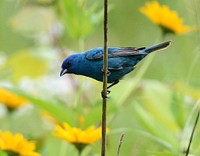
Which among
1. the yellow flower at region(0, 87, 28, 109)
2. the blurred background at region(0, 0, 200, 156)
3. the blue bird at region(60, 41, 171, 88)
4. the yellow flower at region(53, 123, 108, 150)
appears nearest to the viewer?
the blue bird at region(60, 41, 171, 88)

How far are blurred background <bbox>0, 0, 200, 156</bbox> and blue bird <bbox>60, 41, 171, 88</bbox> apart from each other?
153 millimetres

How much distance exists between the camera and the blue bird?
4.06ft

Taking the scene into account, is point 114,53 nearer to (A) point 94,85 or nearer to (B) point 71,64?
(B) point 71,64

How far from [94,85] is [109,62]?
980 mm

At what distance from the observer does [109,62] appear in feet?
4.20

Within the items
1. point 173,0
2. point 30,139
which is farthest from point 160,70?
point 30,139

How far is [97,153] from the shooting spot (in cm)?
162

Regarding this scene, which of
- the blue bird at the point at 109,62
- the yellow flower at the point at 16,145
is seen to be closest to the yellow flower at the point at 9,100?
the yellow flower at the point at 16,145

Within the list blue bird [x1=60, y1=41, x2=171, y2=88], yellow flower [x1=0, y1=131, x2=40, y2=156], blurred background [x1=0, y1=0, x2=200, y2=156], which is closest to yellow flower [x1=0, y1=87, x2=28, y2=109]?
blurred background [x1=0, y1=0, x2=200, y2=156]

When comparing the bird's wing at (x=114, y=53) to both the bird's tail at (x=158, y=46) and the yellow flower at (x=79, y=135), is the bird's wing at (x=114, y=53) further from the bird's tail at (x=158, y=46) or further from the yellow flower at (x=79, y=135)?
the yellow flower at (x=79, y=135)

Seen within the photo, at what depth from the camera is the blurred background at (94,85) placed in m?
1.55

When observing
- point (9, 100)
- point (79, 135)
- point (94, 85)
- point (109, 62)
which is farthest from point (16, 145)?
point (94, 85)

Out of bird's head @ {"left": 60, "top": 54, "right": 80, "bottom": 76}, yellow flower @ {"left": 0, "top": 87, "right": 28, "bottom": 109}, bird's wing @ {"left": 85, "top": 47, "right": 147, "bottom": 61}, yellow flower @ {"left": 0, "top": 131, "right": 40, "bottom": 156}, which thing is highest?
bird's wing @ {"left": 85, "top": 47, "right": 147, "bottom": 61}

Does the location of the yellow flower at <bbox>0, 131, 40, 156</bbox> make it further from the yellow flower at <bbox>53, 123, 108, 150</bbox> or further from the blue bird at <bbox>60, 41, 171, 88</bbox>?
the blue bird at <bbox>60, 41, 171, 88</bbox>
